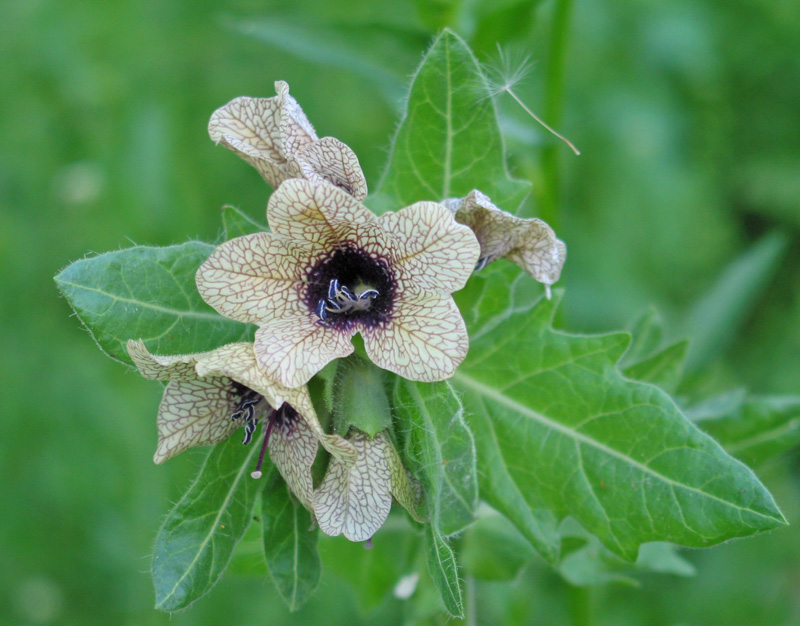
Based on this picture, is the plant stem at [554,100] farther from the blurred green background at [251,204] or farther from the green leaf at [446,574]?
the green leaf at [446,574]

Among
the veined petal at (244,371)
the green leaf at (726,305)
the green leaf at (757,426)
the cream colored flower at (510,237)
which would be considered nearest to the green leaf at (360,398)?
the veined petal at (244,371)

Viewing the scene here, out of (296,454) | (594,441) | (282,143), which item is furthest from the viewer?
(594,441)

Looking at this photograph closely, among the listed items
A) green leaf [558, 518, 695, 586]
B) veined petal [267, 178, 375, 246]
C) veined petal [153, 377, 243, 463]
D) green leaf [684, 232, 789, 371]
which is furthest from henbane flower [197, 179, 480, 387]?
green leaf [684, 232, 789, 371]

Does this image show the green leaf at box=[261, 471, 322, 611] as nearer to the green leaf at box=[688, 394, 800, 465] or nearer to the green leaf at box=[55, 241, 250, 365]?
the green leaf at box=[55, 241, 250, 365]

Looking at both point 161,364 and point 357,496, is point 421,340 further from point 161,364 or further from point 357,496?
point 161,364

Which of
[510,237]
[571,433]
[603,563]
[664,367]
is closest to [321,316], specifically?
[510,237]

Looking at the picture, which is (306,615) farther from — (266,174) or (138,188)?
(266,174)

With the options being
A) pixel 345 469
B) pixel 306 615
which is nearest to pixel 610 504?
pixel 345 469
